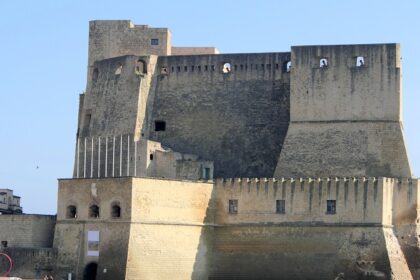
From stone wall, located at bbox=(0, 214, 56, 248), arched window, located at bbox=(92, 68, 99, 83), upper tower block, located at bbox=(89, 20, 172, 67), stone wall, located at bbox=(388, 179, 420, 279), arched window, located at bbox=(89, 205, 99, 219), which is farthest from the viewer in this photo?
upper tower block, located at bbox=(89, 20, 172, 67)

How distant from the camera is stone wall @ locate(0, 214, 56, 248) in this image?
47.8m

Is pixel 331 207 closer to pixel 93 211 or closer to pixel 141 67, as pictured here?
pixel 93 211

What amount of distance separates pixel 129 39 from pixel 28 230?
1300 cm

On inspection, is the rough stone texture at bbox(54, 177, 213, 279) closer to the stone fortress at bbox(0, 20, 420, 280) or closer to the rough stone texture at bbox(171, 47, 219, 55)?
the stone fortress at bbox(0, 20, 420, 280)

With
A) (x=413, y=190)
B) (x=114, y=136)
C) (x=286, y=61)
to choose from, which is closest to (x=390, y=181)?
(x=413, y=190)

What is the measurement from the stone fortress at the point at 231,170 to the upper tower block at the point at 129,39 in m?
0.06

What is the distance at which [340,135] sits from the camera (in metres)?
50.1

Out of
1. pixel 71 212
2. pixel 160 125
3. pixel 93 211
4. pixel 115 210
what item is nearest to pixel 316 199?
pixel 115 210

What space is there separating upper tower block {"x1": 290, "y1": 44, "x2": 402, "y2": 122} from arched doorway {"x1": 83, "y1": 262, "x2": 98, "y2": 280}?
1203 cm

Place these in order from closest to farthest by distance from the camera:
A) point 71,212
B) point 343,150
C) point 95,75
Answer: point 71,212 < point 343,150 < point 95,75

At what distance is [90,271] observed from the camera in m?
45.0

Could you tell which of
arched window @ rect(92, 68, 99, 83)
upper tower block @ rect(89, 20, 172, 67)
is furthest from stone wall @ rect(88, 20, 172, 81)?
arched window @ rect(92, 68, 99, 83)

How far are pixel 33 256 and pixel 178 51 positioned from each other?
640 inches

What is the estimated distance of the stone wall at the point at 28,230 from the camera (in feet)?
157
